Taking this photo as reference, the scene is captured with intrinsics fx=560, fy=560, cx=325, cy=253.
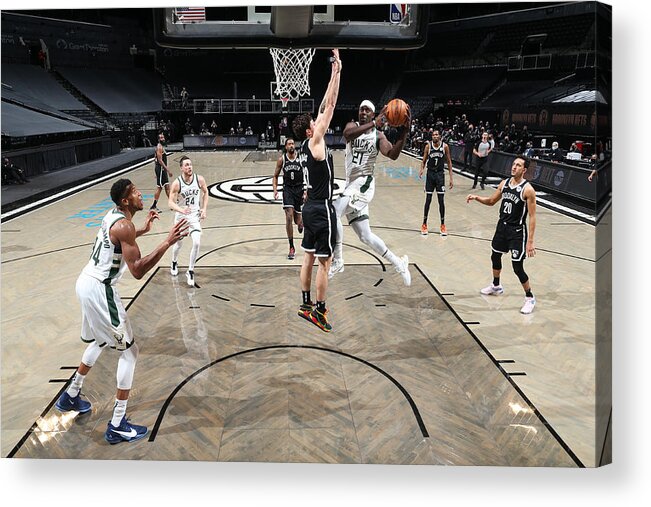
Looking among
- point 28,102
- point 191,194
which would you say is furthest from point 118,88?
point 191,194

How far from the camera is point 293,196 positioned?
7547mm

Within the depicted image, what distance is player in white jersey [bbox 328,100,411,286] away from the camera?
4727mm

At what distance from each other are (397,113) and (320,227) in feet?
3.75

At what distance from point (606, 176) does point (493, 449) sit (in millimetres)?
2066

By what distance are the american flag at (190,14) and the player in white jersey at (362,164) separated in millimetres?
1525

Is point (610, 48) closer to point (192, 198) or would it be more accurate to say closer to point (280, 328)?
point (280, 328)

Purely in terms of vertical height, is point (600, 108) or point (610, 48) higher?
point (610, 48)

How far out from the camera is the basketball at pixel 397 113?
4.62 m

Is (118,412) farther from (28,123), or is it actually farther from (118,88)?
(118,88)

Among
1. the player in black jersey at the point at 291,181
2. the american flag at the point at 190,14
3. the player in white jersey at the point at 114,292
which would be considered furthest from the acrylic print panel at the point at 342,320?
the american flag at the point at 190,14

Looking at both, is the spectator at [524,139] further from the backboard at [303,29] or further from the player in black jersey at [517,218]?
the backboard at [303,29]

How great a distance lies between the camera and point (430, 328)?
5477 millimetres

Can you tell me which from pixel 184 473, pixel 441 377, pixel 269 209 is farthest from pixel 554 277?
pixel 269 209

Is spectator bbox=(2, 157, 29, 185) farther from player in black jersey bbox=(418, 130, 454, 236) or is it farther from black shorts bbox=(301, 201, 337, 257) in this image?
black shorts bbox=(301, 201, 337, 257)
